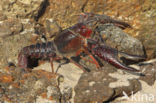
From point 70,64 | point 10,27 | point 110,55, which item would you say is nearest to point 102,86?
point 110,55

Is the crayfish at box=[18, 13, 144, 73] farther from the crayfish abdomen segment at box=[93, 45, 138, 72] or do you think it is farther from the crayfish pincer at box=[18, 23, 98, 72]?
the crayfish abdomen segment at box=[93, 45, 138, 72]

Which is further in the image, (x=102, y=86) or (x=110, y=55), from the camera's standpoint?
(x=110, y=55)

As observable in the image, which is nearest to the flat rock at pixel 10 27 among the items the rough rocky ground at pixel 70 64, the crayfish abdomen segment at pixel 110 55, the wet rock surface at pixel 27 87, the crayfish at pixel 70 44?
the rough rocky ground at pixel 70 64

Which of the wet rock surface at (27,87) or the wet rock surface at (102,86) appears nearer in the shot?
the wet rock surface at (27,87)

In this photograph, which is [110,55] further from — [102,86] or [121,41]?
[121,41]

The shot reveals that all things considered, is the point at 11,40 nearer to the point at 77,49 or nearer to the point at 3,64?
the point at 3,64

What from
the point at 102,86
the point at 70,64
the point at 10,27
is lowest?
the point at 70,64

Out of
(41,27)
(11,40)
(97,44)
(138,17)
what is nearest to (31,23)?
(41,27)

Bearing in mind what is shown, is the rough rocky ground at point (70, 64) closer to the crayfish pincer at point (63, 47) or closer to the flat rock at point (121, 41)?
the flat rock at point (121, 41)

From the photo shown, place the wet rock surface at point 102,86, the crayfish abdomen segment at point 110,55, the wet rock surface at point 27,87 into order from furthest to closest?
the crayfish abdomen segment at point 110,55
the wet rock surface at point 102,86
the wet rock surface at point 27,87
